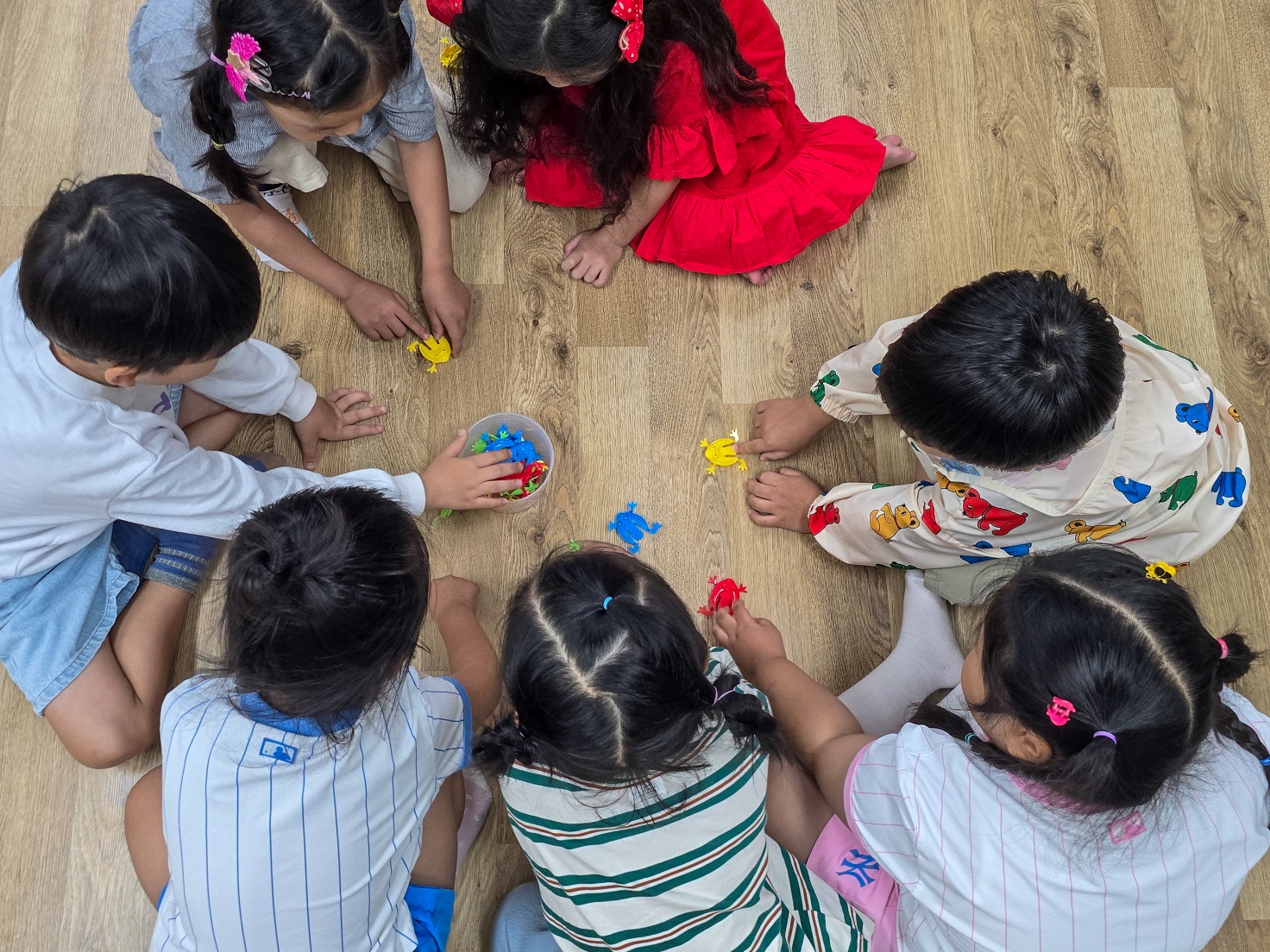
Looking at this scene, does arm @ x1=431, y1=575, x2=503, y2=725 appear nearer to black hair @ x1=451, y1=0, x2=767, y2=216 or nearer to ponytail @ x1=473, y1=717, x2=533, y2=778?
ponytail @ x1=473, y1=717, x2=533, y2=778

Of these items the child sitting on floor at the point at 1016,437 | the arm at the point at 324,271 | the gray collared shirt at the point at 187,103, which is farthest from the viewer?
the arm at the point at 324,271

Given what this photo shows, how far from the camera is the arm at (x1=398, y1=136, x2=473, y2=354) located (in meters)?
1.22

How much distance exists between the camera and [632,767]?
0.83 meters

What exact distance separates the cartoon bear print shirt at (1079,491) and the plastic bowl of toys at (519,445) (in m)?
0.37

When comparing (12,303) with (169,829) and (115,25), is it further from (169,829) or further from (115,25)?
(115,25)

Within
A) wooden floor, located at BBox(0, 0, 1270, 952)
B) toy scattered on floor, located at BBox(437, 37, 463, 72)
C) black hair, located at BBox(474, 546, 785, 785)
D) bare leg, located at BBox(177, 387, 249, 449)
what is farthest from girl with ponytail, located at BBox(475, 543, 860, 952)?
toy scattered on floor, located at BBox(437, 37, 463, 72)

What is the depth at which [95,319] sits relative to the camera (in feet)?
2.78

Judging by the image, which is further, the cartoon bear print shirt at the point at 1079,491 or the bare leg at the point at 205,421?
the bare leg at the point at 205,421

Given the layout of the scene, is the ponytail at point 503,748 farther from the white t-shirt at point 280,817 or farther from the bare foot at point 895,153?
the bare foot at point 895,153

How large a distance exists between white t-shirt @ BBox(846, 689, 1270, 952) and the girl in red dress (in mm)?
768

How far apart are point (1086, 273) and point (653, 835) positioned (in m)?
1.06

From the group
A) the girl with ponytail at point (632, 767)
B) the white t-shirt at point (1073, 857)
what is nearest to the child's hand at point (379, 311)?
the girl with ponytail at point (632, 767)

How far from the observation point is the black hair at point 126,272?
837 millimetres

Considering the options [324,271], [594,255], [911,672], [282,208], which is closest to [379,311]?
[324,271]
